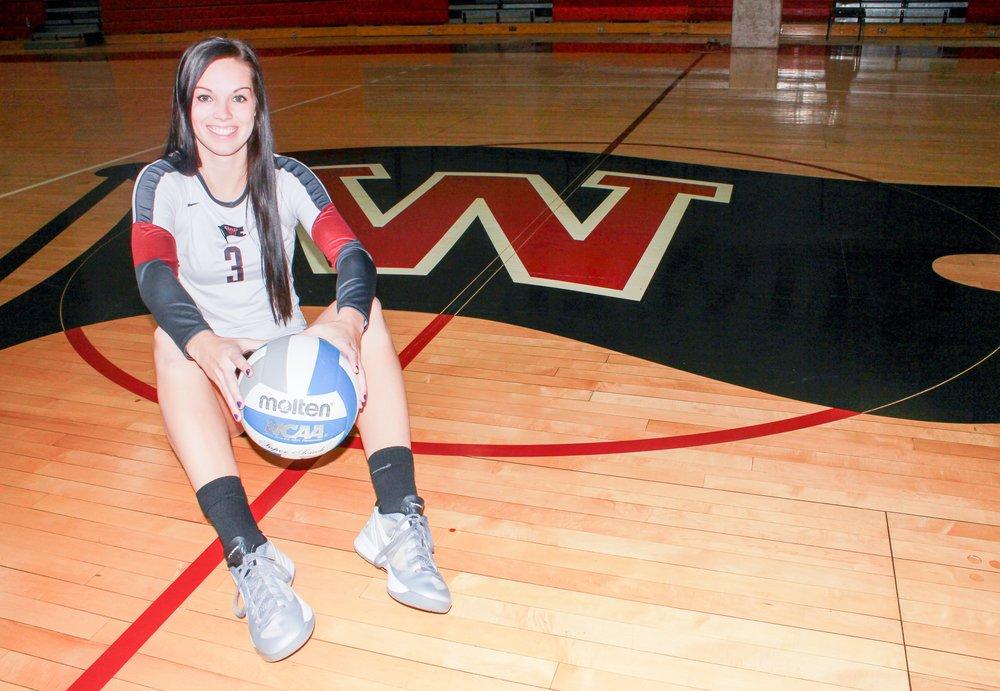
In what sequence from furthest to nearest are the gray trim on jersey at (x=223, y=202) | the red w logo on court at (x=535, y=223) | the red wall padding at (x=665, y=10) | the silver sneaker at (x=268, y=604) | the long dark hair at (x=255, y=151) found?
the red wall padding at (x=665, y=10) < the red w logo on court at (x=535, y=223) < the gray trim on jersey at (x=223, y=202) < the long dark hair at (x=255, y=151) < the silver sneaker at (x=268, y=604)

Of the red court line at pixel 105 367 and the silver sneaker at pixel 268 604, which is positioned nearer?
the silver sneaker at pixel 268 604

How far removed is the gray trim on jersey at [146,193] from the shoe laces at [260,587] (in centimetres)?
92

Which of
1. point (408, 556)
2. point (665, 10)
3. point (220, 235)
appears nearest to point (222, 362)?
point (220, 235)

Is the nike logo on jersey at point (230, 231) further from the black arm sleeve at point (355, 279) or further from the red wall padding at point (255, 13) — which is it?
the red wall padding at point (255, 13)

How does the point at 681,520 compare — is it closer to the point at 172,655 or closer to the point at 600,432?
the point at 600,432

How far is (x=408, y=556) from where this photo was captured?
6.57 ft

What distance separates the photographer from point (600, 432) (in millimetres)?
2773

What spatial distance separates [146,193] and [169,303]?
0.34 meters

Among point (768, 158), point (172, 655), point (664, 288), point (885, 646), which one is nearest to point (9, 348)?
point (172, 655)

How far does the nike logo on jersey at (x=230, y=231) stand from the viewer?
2.28 m

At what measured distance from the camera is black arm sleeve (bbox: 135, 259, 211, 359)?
2.00 metres

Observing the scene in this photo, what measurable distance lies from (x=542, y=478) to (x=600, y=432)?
13.3 inches

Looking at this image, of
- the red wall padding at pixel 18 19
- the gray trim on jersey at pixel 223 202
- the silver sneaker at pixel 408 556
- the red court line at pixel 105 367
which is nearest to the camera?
the silver sneaker at pixel 408 556

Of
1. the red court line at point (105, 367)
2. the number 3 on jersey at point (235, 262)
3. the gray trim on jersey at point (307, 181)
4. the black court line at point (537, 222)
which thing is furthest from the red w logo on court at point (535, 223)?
the number 3 on jersey at point (235, 262)
